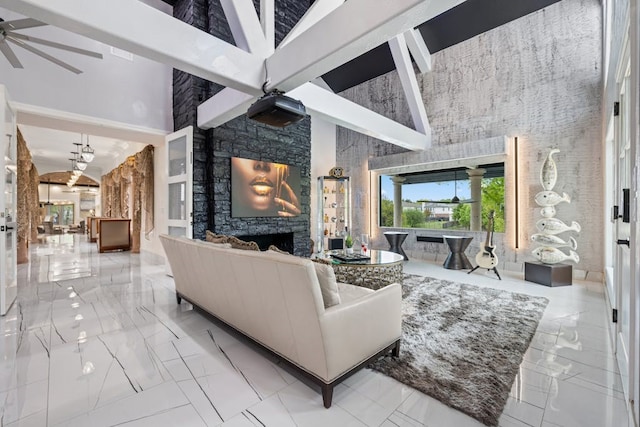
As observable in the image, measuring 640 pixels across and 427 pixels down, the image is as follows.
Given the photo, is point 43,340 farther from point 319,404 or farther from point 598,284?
point 598,284

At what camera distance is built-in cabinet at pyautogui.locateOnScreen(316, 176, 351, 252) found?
6.93m

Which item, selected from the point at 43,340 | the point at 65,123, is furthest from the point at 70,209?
the point at 43,340

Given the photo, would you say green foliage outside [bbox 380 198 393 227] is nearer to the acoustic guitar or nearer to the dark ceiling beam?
the acoustic guitar

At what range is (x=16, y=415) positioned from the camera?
61.5 inches

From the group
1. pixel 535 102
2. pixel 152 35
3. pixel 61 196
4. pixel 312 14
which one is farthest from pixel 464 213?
pixel 61 196

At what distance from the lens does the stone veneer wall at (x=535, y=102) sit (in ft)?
14.4

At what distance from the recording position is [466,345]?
230 centimetres

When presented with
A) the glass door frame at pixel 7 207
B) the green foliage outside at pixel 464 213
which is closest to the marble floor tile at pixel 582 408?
the green foliage outside at pixel 464 213

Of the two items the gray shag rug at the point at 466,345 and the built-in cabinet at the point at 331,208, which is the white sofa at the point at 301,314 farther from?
the built-in cabinet at the point at 331,208

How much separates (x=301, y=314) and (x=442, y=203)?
5.45 m

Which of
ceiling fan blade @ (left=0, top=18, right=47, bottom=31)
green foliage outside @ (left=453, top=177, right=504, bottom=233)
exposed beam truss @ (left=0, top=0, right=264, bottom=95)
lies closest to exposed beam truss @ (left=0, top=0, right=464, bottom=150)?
exposed beam truss @ (left=0, top=0, right=264, bottom=95)

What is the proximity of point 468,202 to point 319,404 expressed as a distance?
5.44 metres

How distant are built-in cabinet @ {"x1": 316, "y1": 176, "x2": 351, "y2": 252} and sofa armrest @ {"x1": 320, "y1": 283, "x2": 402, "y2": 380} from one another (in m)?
4.85

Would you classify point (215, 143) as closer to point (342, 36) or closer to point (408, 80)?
point (342, 36)
